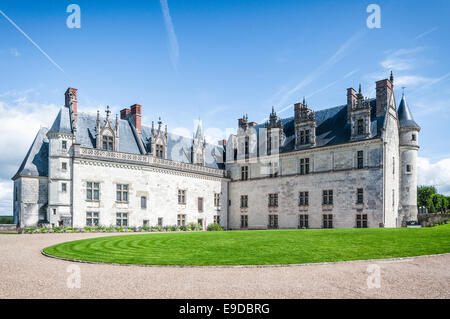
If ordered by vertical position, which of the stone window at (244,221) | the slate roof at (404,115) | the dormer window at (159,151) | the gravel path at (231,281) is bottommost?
the stone window at (244,221)

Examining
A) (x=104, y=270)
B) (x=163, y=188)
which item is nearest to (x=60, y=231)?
(x=163, y=188)

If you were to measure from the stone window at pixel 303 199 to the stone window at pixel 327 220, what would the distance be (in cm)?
230

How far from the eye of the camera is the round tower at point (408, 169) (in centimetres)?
3466

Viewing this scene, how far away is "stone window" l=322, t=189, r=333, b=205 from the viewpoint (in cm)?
3421

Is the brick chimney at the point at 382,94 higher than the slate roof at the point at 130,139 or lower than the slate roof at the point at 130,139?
higher

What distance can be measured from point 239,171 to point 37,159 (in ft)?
72.4

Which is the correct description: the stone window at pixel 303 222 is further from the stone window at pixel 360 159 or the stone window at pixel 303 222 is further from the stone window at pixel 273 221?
the stone window at pixel 360 159

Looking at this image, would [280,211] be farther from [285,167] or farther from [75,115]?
[75,115]

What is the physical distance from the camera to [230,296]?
770 cm

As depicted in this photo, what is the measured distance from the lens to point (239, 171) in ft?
140

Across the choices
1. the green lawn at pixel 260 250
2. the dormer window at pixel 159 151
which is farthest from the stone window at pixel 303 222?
the green lawn at pixel 260 250

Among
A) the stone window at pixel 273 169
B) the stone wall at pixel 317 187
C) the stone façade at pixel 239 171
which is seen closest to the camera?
the stone façade at pixel 239 171

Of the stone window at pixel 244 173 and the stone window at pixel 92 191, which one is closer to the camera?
the stone window at pixel 92 191

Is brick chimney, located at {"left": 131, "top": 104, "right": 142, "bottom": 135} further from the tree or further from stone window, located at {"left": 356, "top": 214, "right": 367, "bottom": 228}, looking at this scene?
the tree
